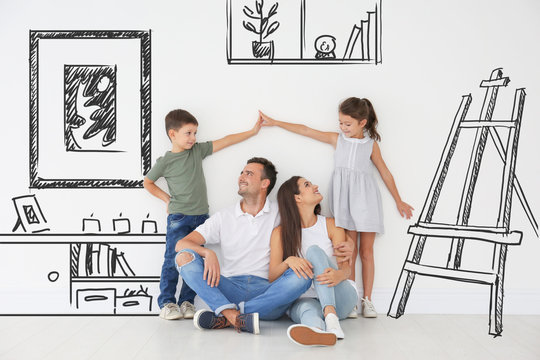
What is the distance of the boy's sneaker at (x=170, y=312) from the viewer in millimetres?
2520

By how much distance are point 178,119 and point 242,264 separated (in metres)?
0.83

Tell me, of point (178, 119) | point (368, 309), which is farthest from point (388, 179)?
point (178, 119)

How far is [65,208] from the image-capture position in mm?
2688

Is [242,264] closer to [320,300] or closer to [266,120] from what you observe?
[320,300]

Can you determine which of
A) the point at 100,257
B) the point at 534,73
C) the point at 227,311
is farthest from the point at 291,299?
the point at 534,73

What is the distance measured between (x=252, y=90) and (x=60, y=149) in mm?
1108

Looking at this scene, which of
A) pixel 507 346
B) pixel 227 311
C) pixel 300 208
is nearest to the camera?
pixel 507 346

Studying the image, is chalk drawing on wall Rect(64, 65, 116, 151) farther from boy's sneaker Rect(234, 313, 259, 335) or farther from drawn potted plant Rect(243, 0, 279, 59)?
boy's sneaker Rect(234, 313, 259, 335)

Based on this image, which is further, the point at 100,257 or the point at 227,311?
the point at 100,257

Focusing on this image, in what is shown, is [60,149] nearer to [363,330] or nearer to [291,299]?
[291,299]

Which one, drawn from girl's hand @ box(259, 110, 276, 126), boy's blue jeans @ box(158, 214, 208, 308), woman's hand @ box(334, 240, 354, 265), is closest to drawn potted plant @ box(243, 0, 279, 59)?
girl's hand @ box(259, 110, 276, 126)

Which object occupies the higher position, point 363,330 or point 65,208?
point 65,208

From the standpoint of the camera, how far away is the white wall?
267cm

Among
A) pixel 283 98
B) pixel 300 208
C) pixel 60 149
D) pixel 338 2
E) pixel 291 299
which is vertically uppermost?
pixel 338 2
